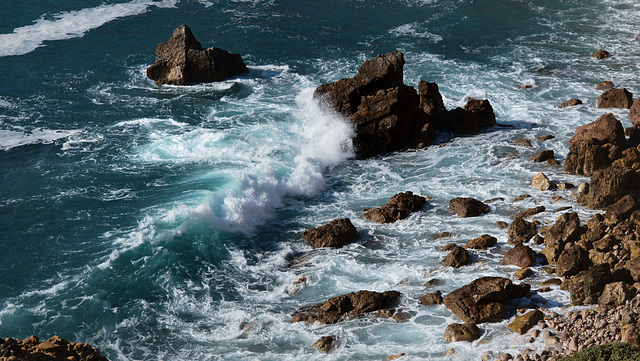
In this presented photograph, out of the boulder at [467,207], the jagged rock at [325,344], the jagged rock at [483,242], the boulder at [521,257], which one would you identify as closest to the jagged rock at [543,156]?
the boulder at [467,207]

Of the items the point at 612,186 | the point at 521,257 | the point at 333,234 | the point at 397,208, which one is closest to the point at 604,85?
the point at 612,186

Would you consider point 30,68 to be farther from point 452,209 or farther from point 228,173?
point 452,209

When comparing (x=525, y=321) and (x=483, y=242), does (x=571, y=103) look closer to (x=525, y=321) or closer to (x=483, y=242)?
(x=483, y=242)

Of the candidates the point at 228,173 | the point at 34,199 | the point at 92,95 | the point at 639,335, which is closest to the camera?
the point at 639,335

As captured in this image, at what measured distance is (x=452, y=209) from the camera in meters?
21.6

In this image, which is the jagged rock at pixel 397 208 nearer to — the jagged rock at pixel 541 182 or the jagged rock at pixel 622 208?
the jagged rock at pixel 541 182

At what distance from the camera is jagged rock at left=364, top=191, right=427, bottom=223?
21.6 metres

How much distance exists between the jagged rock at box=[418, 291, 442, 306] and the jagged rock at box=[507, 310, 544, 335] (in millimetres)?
2126

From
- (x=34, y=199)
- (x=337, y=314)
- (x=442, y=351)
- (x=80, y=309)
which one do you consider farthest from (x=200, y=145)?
(x=442, y=351)

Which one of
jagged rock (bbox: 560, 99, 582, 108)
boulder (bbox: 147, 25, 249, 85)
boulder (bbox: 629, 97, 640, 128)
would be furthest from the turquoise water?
boulder (bbox: 629, 97, 640, 128)

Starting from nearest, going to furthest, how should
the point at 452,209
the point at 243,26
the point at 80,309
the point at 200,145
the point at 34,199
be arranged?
the point at 80,309 < the point at 452,209 < the point at 34,199 < the point at 200,145 < the point at 243,26

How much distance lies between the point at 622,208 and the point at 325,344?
31.5 ft

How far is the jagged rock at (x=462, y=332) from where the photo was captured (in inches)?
579

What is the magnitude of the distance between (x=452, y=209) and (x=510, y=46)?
20.9 meters
